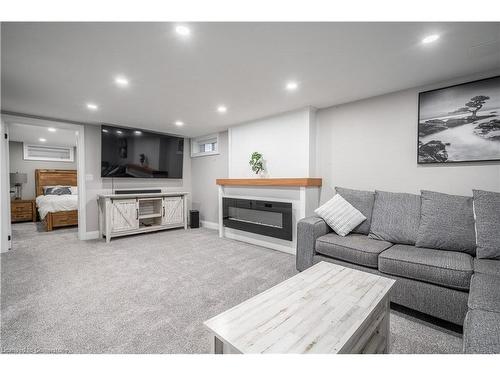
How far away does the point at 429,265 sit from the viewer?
1.68 metres

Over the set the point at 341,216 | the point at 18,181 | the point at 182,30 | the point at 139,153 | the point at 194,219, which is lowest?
the point at 194,219

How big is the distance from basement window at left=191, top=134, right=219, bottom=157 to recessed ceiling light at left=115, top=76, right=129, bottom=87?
2669 millimetres

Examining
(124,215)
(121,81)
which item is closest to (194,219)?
(124,215)

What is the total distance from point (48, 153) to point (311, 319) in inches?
360

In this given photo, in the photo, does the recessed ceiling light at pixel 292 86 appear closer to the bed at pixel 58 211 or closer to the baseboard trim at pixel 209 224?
the baseboard trim at pixel 209 224

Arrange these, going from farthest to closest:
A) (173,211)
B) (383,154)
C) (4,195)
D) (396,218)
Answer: (173,211)
(4,195)
(383,154)
(396,218)

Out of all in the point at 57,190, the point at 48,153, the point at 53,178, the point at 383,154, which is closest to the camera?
the point at 383,154

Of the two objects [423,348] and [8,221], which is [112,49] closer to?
[423,348]

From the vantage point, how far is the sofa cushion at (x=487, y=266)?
1.53 metres

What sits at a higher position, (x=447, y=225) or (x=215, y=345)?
(x=447, y=225)

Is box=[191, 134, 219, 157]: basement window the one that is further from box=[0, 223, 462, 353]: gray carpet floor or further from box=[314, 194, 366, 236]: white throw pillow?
box=[314, 194, 366, 236]: white throw pillow

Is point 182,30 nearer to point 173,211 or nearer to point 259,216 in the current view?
point 259,216

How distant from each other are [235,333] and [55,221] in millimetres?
6153
